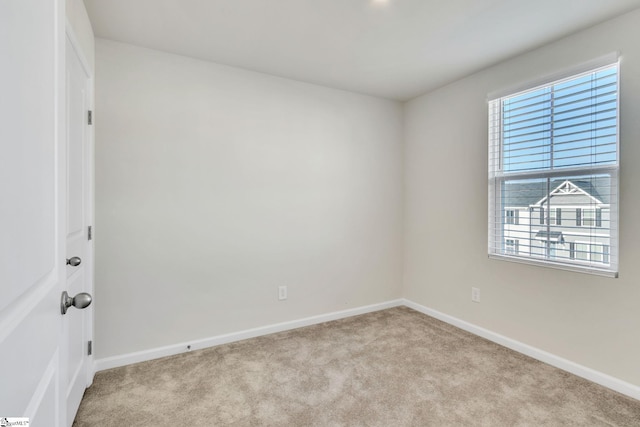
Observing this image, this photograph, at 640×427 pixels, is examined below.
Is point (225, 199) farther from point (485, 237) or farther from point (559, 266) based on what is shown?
point (559, 266)

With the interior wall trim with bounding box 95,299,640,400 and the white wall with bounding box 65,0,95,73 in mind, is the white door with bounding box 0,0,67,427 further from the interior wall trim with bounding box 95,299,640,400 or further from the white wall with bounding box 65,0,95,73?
the interior wall trim with bounding box 95,299,640,400


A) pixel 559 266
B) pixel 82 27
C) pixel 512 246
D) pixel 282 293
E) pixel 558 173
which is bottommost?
pixel 282 293

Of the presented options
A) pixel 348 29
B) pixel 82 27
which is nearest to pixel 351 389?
pixel 348 29

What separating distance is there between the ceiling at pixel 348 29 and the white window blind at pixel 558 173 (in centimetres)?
45

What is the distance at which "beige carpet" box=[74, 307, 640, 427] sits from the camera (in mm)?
1818

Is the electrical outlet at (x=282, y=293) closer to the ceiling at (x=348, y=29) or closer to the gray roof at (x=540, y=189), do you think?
the ceiling at (x=348, y=29)

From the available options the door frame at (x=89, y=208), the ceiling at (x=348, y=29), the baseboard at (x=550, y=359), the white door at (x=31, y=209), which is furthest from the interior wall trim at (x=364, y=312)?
the ceiling at (x=348, y=29)

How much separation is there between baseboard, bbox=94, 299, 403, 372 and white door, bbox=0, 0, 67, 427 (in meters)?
1.90

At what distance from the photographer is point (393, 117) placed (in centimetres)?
375

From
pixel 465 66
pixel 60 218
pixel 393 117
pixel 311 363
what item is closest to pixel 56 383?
pixel 60 218

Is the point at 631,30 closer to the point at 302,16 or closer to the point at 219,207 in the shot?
the point at 302,16

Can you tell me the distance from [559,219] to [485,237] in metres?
0.61

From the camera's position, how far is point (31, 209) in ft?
1.93

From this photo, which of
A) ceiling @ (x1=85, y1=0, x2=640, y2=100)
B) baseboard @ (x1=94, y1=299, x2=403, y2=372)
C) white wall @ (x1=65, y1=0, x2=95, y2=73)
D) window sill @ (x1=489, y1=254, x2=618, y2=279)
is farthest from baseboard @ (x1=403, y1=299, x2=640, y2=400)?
white wall @ (x1=65, y1=0, x2=95, y2=73)
